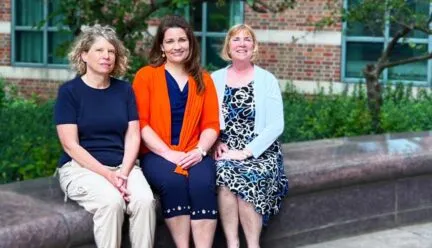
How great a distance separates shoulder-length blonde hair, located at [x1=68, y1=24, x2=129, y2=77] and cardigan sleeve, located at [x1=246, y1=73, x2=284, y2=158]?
0.96 meters

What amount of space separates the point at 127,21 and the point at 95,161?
434 cm

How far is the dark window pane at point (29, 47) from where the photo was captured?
56.2 ft

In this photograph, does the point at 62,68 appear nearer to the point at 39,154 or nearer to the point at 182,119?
the point at 39,154

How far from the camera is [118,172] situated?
15.9ft

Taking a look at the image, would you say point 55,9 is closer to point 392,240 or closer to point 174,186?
point 392,240

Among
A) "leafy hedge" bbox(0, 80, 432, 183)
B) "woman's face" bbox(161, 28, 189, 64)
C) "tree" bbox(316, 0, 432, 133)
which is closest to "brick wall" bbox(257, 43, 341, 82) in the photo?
"leafy hedge" bbox(0, 80, 432, 183)

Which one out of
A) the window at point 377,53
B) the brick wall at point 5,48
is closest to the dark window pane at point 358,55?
the window at point 377,53

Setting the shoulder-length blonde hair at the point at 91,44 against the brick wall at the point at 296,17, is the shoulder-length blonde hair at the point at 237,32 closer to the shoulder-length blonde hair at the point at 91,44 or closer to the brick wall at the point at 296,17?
the shoulder-length blonde hair at the point at 91,44

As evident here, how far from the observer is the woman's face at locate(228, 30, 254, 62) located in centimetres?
558

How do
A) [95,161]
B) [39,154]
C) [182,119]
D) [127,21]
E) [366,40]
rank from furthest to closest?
[366,40] < [127,21] < [39,154] < [182,119] < [95,161]

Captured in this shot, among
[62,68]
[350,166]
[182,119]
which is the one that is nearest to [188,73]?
[182,119]

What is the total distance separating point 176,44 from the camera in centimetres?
522

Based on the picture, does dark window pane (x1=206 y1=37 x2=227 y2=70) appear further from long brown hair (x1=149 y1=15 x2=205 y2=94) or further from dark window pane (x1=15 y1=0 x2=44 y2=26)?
long brown hair (x1=149 y1=15 x2=205 y2=94)

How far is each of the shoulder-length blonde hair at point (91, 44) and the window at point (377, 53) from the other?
30.7 ft
